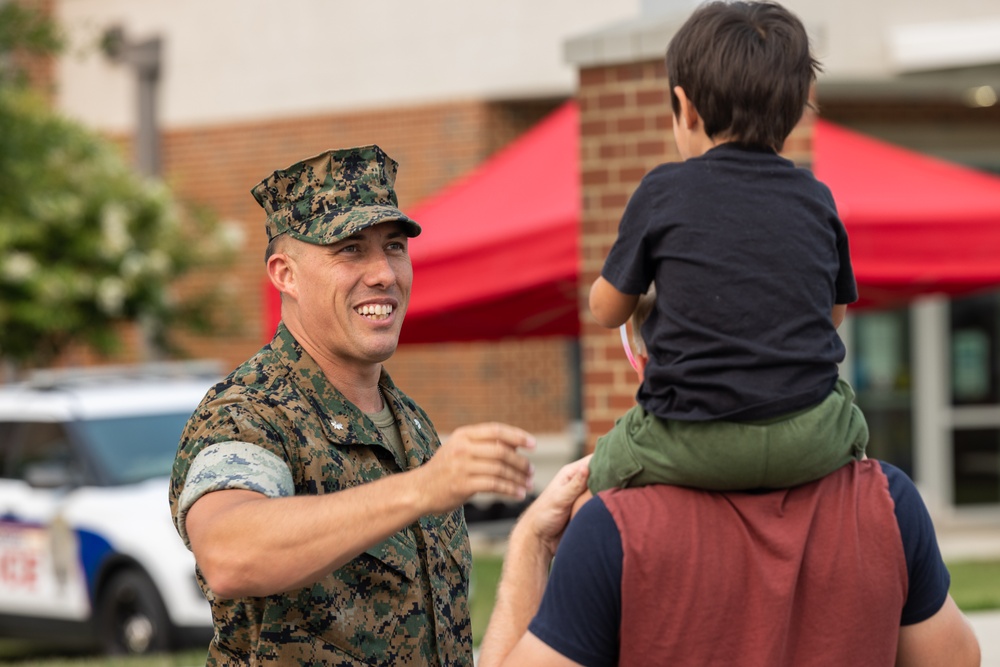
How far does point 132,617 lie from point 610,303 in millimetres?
7344

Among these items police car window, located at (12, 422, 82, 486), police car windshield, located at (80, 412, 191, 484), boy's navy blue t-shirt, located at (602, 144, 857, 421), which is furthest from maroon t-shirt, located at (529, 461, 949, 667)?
police car window, located at (12, 422, 82, 486)

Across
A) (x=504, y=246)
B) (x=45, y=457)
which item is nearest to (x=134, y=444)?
(x=45, y=457)

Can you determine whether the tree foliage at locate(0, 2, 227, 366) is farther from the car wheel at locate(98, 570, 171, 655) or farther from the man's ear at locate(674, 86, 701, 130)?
the man's ear at locate(674, 86, 701, 130)

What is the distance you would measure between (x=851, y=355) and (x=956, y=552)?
94.7 inches

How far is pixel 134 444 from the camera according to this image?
955 cm

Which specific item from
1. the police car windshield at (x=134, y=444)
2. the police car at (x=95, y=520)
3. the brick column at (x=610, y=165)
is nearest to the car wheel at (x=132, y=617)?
the police car at (x=95, y=520)

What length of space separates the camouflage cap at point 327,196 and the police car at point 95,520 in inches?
239

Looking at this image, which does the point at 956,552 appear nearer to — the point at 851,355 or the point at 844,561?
the point at 851,355

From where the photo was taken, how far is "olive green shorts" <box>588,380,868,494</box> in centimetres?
205

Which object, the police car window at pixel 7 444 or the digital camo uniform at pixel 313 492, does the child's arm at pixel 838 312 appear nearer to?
the digital camo uniform at pixel 313 492

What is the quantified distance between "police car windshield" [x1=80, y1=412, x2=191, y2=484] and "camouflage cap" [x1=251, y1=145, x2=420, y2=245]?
22.4ft

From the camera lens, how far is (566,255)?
6824 mm

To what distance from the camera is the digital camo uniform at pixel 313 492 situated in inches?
94.3

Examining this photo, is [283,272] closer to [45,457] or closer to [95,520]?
[95,520]
